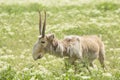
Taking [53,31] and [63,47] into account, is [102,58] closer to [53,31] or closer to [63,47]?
[63,47]

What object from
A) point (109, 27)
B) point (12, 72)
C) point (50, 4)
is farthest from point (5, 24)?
point (12, 72)

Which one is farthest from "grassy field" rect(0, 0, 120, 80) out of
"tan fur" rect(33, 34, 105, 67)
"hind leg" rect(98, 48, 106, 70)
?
"tan fur" rect(33, 34, 105, 67)

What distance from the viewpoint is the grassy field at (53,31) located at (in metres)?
11.6

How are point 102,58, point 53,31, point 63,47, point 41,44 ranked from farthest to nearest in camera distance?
1. point 53,31
2. point 102,58
3. point 63,47
4. point 41,44

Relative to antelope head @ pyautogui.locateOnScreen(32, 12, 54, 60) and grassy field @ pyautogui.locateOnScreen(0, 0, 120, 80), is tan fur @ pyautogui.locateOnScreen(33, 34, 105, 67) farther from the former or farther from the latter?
grassy field @ pyautogui.locateOnScreen(0, 0, 120, 80)

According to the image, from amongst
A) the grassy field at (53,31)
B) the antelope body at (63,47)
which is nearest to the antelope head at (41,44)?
the antelope body at (63,47)

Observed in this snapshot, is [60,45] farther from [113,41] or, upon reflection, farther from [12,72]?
[113,41]

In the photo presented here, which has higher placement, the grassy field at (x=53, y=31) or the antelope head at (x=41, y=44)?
the antelope head at (x=41, y=44)

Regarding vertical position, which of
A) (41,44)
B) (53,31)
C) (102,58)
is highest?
(41,44)

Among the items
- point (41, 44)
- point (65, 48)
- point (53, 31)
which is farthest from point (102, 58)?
point (53, 31)

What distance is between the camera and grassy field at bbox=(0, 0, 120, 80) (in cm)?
1157

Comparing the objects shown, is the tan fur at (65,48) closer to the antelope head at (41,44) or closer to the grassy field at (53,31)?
the antelope head at (41,44)

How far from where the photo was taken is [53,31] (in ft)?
64.7

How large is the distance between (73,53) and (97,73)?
2.01 meters
